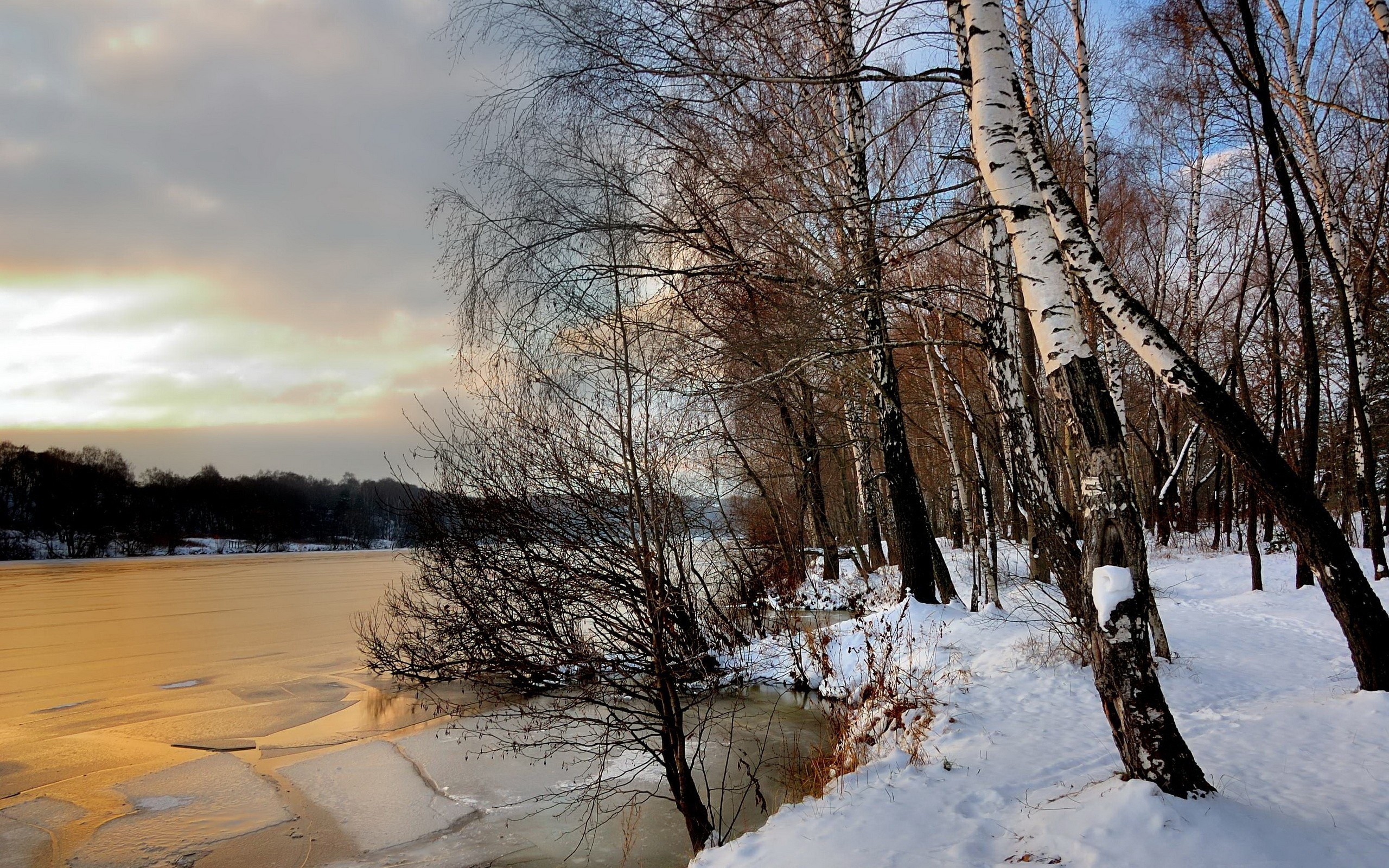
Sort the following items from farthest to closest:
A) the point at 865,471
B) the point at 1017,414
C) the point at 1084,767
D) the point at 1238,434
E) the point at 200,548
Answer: the point at 200,548 < the point at 865,471 < the point at 1017,414 < the point at 1084,767 < the point at 1238,434

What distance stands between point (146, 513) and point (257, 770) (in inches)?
3643

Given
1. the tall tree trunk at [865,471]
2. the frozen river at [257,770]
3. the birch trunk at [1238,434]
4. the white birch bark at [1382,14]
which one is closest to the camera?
the birch trunk at [1238,434]

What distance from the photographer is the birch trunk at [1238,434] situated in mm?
3990

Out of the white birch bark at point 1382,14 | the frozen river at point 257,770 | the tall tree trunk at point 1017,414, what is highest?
the white birch bark at point 1382,14

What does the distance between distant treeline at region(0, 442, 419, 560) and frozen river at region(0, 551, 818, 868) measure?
5895 centimetres

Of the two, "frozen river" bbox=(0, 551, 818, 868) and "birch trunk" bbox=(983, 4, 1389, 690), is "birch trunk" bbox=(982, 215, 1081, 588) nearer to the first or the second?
"birch trunk" bbox=(983, 4, 1389, 690)

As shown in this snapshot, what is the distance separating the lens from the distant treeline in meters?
71.8

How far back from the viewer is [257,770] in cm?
780

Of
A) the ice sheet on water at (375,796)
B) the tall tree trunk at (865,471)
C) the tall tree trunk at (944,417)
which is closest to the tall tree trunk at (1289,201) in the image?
the tall tree trunk at (944,417)

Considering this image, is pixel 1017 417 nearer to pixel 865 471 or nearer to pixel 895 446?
pixel 895 446

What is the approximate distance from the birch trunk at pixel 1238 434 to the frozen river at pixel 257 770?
4494mm

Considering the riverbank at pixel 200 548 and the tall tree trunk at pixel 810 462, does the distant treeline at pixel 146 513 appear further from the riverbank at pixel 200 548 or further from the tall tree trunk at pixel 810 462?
the tall tree trunk at pixel 810 462

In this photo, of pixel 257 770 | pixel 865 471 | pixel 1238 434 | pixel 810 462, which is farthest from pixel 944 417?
pixel 257 770

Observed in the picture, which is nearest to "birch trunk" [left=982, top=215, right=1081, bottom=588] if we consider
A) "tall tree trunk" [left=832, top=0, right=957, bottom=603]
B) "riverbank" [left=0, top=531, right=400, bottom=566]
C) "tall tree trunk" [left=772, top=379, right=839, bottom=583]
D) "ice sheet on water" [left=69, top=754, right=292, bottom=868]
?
"tall tree trunk" [left=832, top=0, right=957, bottom=603]
